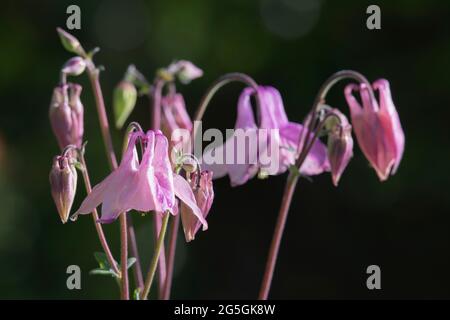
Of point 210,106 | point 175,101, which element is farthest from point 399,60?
point 175,101

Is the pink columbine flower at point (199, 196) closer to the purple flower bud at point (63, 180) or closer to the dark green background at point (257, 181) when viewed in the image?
the purple flower bud at point (63, 180)

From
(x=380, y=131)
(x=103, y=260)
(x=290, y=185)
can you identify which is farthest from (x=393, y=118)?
(x=103, y=260)

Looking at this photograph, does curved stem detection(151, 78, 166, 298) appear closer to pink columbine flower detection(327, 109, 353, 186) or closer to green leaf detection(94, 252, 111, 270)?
green leaf detection(94, 252, 111, 270)

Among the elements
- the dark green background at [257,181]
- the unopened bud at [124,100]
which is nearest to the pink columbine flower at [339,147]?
the unopened bud at [124,100]

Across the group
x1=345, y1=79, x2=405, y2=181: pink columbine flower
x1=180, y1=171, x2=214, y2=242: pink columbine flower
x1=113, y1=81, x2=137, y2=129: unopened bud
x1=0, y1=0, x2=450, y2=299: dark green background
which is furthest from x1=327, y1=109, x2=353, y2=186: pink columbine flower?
x1=0, y1=0, x2=450, y2=299: dark green background

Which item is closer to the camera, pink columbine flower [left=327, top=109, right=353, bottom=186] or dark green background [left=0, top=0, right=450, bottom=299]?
pink columbine flower [left=327, top=109, right=353, bottom=186]

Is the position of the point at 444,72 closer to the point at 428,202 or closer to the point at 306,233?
the point at 428,202

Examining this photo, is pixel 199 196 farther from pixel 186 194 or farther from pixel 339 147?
pixel 339 147
